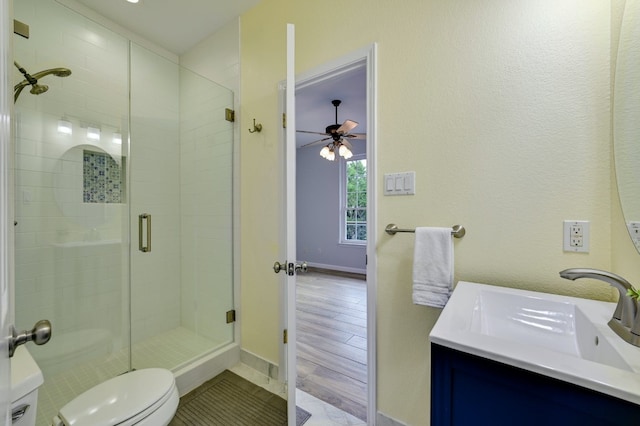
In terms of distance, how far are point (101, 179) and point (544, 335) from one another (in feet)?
8.89

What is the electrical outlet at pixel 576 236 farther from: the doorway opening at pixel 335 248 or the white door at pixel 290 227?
the white door at pixel 290 227

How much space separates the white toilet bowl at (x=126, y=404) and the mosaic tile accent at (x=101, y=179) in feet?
4.43

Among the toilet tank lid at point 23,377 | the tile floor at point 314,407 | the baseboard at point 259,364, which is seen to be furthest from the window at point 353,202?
the toilet tank lid at point 23,377

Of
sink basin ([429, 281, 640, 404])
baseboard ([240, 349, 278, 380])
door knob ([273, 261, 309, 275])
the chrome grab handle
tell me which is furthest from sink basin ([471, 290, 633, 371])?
baseboard ([240, 349, 278, 380])

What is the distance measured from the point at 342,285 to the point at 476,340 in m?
3.64

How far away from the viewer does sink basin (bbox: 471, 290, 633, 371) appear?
0.78 m

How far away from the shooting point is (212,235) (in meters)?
2.25

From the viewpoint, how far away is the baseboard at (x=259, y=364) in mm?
1859

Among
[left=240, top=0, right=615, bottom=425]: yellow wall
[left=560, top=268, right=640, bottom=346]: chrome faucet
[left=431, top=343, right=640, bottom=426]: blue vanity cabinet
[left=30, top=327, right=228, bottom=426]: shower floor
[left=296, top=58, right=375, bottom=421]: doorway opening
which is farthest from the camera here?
[left=296, top=58, right=375, bottom=421]: doorway opening

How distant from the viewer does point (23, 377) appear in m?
0.81

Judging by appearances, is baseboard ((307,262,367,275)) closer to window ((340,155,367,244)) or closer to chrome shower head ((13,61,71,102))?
window ((340,155,367,244))

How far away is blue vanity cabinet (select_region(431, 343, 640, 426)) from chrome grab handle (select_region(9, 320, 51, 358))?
0.94 m

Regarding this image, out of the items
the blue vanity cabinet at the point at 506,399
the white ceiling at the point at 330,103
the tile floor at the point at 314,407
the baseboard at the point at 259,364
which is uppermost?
the white ceiling at the point at 330,103

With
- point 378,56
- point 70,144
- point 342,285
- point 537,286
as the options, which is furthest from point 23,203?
point 342,285
